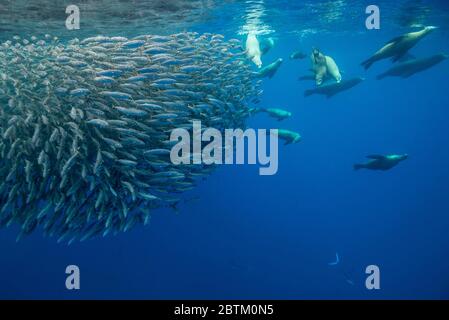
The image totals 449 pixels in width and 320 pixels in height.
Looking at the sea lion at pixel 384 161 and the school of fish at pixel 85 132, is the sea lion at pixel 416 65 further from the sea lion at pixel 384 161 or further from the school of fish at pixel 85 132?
the school of fish at pixel 85 132

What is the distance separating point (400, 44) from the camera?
769 centimetres

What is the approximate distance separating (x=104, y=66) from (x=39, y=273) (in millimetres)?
14847

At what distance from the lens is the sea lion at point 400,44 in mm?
7492

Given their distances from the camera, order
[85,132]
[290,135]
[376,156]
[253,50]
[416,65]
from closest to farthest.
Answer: [85,132]
[376,156]
[253,50]
[416,65]
[290,135]

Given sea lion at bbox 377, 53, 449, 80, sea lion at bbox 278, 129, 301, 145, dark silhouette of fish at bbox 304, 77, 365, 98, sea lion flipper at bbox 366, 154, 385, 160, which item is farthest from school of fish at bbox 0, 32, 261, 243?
sea lion at bbox 377, 53, 449, 80

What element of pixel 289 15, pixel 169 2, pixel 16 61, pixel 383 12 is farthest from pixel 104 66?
pixel 383 12

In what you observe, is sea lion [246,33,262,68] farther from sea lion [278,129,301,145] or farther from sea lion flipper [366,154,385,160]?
sea lion flipper [366,154,385,160]

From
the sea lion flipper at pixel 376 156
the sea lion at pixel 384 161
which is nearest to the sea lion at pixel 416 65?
the sea lion at pixel 384 161

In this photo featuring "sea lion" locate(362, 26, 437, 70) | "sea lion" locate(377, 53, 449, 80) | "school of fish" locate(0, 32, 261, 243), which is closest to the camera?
"school of fish" locate(0, 32, 261, 243)

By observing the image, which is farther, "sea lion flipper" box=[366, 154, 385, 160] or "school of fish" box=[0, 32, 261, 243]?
"sea lion flipper" box=[366, 154, 385, 160]

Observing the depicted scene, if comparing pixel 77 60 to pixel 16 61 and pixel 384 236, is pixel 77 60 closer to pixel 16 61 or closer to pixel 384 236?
pixel 16 61

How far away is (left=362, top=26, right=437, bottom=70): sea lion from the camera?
7.49 metres

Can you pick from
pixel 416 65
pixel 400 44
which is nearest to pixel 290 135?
pixel 400 44

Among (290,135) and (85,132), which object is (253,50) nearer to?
(290,135)
